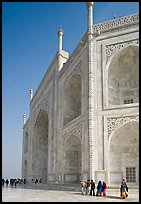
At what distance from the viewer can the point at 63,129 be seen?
1952 cm

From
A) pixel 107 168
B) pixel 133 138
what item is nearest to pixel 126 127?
pixel 133 138

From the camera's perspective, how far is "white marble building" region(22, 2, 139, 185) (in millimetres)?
14633

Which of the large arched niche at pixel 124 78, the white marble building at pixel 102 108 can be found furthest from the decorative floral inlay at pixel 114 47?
the large arched niche at pixel 124 78

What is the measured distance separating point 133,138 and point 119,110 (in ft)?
5.94

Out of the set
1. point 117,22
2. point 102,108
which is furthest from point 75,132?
point 117,22

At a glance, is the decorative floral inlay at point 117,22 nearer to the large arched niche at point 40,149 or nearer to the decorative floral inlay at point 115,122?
the decorative floral inlay at point 115,122

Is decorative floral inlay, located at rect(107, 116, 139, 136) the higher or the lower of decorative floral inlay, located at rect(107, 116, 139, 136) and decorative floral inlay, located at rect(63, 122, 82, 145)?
the higher

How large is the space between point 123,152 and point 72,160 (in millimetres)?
4826

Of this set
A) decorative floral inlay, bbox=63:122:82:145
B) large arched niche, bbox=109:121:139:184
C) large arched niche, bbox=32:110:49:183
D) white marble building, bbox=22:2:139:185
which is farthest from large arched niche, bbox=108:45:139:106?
large arched niche, bbox=32:110:49:183

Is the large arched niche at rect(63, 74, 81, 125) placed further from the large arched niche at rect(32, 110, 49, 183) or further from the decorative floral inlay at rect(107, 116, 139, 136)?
the large arched niche at rect(32, 110, 49, 183)

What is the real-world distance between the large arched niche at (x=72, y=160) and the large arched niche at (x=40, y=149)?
406 inches

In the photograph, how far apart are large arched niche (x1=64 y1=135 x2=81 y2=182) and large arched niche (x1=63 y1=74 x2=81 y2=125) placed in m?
1.77

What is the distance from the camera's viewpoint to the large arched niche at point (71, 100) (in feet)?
65.5

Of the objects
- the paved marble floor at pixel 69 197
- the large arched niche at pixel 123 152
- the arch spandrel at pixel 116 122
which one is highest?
the arch spandrel at pixel 116 122
